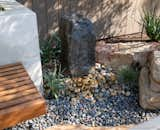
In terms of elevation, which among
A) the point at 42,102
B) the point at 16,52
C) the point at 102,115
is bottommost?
the point at 102,115

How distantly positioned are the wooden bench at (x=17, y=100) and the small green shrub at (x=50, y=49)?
1.38 metres

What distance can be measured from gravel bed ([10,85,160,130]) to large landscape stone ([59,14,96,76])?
1.11 ft

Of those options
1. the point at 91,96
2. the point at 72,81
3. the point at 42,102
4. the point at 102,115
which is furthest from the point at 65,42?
the point at 42,102

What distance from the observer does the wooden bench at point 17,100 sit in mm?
2326

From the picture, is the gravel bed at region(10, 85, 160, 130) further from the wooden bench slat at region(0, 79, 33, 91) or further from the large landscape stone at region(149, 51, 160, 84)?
the wooden bench slat at region(0, 79, 33, 91)

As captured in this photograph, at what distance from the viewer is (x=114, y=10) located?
4.93 meters

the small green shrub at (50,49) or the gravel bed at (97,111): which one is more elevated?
the small green shrub at (50,49)

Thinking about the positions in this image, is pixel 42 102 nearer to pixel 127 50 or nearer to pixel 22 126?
pixel 22 126

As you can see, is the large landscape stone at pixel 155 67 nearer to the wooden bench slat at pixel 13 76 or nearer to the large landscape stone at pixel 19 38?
the large landscape stone at pixel 19 38

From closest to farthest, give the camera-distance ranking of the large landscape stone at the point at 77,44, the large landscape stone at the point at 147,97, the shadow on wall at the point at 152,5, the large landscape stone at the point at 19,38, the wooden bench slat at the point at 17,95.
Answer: the wooden bench slat at the point at 17,95
the large landscape stone at the point at 19,38
the large landscape stone at the point at 147,97
the large landscape stone at the point at 77,44
the shadow on wall at the point at 152,5

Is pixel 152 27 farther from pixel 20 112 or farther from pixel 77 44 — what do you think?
pixel 20 112

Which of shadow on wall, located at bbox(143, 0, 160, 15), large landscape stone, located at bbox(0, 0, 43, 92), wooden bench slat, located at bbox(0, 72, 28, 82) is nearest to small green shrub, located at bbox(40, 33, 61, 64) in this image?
large landscape stone, located at bbox(0, 0, 43, 92)

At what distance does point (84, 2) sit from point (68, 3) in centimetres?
25

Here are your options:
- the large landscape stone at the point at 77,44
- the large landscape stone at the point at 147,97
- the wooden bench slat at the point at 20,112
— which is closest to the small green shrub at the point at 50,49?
the large landscape stone at the point at 77,44
